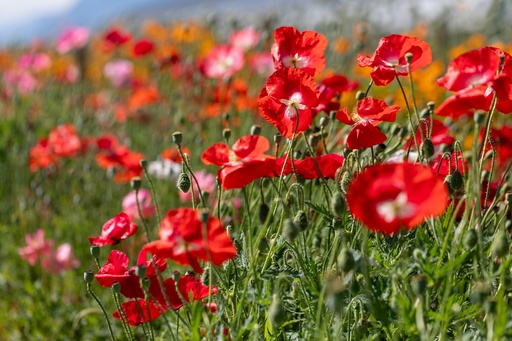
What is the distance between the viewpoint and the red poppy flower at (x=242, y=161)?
Answer: 1.41 m

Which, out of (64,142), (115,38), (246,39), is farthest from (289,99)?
(115,38)

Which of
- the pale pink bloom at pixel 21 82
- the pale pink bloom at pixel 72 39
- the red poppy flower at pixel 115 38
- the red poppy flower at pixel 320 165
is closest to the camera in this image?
the red poppy flower at pixel 320 165

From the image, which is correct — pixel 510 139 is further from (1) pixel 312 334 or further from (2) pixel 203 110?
(2) pixel 203 110

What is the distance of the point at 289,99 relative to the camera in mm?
1479

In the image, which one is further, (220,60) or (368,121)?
(220,60)

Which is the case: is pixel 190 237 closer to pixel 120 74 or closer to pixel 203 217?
pixel 203 217

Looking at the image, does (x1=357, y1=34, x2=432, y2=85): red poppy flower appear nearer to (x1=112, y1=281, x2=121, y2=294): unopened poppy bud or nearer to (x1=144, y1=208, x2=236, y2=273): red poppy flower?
(x1=144, y1=208, x2=236, y2=273): red poppy flower

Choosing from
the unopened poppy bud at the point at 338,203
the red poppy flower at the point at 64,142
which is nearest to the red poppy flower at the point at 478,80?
the unopened poppy bud at the point at 338,203

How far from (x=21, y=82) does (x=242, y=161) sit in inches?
183

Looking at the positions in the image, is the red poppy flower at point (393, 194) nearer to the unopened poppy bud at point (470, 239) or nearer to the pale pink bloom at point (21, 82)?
the unopened poppy bud at point (470, 239)

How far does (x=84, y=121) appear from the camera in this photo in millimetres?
4098

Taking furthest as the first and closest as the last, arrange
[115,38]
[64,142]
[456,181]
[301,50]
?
[115,38]
[64,142]
[301,50]
[456,181]

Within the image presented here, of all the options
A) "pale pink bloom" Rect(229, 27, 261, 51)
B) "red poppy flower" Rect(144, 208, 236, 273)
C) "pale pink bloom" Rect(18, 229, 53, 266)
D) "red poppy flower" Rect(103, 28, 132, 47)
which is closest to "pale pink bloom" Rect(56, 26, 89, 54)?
"red poppy flower" Rect(103, 28, 132, 47)

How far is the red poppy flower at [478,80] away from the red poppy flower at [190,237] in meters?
0.67
